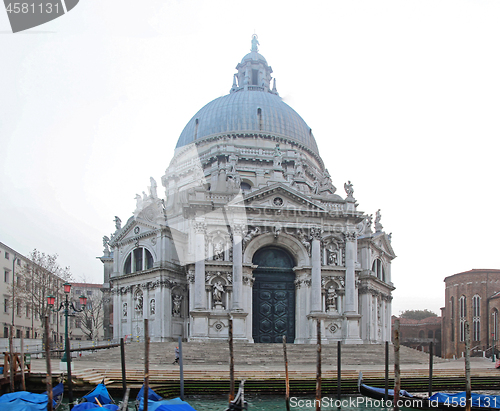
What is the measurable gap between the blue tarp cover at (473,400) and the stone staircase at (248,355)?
954 centimetres

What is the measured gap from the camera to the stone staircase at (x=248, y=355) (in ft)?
88.9

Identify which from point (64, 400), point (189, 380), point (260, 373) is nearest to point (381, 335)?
point (260, 373)

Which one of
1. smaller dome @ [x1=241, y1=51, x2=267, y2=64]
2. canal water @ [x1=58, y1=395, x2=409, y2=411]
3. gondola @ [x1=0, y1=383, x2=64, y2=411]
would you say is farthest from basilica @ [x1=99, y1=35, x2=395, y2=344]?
gondola @ [x1=0, y1=383, x2=64, y2=411]

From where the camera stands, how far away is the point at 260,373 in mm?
21781

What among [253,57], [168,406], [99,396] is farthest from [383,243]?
[168,406]

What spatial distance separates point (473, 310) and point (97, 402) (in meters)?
52.8

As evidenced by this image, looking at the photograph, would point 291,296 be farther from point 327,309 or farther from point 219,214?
point 219,214

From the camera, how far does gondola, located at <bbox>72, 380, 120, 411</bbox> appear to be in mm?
15086

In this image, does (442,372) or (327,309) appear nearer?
(442,372)

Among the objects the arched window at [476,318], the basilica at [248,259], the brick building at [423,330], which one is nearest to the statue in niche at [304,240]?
the basilica at [248,259]

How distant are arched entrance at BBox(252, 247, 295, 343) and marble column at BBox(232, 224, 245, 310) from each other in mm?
2254

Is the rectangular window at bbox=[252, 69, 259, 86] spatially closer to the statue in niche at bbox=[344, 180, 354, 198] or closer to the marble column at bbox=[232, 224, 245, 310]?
the statue in niche at bbox=[344, 180, 354, 198]

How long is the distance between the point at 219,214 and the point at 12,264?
24.4 m

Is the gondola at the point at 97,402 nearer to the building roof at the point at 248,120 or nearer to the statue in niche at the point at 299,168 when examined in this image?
the statue in niche at the point at 299,168
